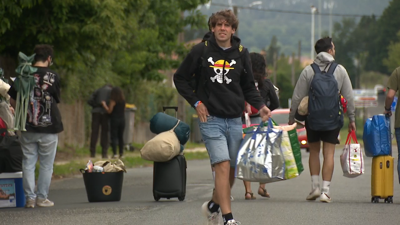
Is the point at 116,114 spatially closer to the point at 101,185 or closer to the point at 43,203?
the point at 101,185

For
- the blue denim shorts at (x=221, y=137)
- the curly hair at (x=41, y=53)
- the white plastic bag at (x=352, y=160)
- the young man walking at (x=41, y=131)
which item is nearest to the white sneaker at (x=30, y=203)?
the young man walking at (x=41, y=131)

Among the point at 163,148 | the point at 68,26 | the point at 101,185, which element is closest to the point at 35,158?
the point at 101,185

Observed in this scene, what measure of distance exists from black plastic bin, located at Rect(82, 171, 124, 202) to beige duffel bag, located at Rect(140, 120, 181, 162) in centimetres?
66

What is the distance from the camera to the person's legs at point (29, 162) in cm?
1042

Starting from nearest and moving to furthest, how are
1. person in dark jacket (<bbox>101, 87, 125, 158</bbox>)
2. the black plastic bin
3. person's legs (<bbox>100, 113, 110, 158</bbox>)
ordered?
the black plastic bin
person in dark jacket (<bbox>101, 87, 125, 158</bbox>)
person's legs (<bbox>100, 113, 110, 158</bbox>)

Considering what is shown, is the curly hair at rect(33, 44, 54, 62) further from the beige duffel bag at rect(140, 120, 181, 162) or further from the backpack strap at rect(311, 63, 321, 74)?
the backpack strap at rect(311, 63, 321, 74)

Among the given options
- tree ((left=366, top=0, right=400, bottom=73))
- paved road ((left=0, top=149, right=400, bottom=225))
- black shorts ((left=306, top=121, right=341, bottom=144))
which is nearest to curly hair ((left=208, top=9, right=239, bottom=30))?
paved road ((left=0, top=149, right=400, bottom=225))

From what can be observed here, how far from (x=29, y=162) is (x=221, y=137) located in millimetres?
3754

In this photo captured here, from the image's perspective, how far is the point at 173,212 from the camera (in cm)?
943

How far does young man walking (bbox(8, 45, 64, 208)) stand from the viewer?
10.5 meters

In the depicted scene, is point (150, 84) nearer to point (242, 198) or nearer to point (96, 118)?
point (96, 118)

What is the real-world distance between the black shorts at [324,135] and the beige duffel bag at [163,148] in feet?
5.33

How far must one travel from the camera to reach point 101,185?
36.2 ft

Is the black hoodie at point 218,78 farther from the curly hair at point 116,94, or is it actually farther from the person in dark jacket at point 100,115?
the person in dark jacket at point 100,115
